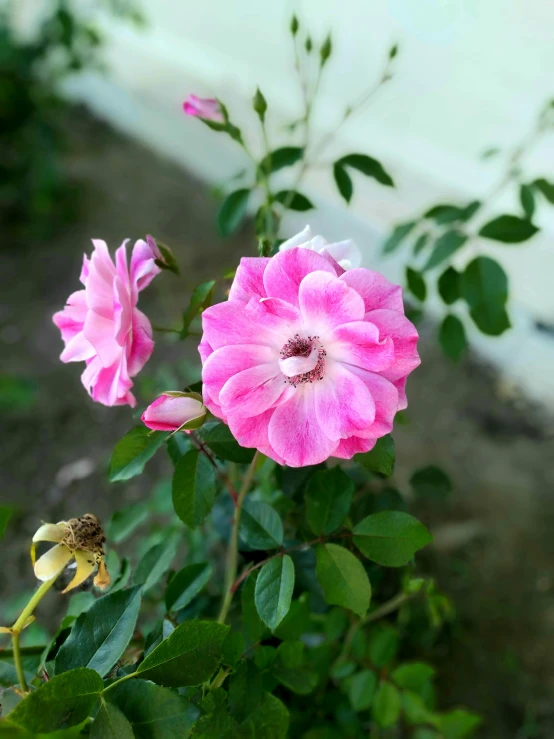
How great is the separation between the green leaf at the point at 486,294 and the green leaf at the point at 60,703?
624mm

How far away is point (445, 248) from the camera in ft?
2.74

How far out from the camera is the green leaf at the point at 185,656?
0.38 meters

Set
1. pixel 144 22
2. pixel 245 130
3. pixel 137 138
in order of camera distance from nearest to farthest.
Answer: pixel 245 130 → pixel 144 22 → pixel 137 138

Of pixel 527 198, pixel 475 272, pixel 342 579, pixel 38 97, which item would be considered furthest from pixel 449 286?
pixel 38 97

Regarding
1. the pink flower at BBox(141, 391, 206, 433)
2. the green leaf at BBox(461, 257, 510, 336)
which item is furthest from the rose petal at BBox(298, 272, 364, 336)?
the green leaf at BBox(461, 257, 510, 336)

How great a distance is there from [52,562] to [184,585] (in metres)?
0.17

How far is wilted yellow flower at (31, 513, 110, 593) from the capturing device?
421 millimetres

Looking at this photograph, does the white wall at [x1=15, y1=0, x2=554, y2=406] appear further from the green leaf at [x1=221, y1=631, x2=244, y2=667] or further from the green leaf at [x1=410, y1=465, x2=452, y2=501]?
the green leaf at [x1=221, y1=631, x2=244, y2=667]

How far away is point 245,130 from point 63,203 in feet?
2.89

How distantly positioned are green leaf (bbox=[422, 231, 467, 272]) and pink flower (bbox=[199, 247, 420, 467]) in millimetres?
464

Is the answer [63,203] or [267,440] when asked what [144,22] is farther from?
[267,440]

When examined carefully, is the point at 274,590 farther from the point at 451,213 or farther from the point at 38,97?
the point at 38,97

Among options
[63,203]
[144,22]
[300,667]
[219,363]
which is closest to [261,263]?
[219,363]

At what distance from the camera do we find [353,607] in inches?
17.9
